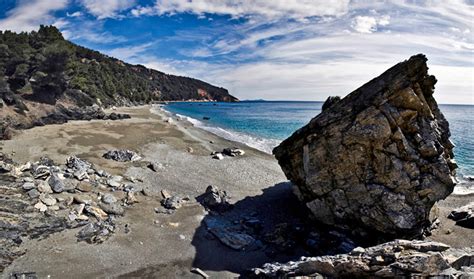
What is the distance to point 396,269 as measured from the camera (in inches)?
381

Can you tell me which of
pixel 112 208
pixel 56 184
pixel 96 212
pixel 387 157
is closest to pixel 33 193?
pixel 56 184

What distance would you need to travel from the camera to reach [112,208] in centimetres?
1759

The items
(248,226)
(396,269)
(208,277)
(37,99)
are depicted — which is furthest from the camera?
(37,99)

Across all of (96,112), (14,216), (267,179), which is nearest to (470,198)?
(267,179)

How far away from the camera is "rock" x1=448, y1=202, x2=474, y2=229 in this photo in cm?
1698

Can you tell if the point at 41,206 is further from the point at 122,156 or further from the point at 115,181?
the point at 122,156

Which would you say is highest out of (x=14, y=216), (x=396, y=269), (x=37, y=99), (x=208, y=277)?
(x=37, y=99)

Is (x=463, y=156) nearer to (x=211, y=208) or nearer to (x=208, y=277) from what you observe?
(x=211, y=208)

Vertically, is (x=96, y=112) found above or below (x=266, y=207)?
Answer: above

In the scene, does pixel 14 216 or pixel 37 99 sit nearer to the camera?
pixel 14 216

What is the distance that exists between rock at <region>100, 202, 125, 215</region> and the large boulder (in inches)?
441

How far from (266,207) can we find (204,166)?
356 inches

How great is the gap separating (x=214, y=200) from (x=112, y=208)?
19.5 ft

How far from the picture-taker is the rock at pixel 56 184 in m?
18.2
